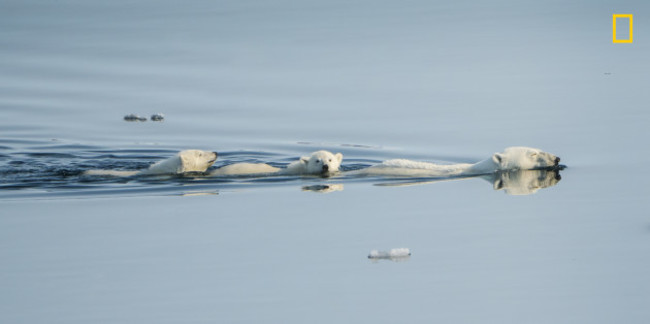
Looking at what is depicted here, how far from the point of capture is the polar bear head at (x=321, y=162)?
49.5ft

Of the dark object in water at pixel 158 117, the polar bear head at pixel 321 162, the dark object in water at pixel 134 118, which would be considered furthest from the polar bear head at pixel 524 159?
the dark object in water at pixel 134 118

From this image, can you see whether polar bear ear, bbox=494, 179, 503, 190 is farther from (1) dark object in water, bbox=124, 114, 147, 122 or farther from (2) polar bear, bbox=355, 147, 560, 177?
(1) dark object in water, bbox=124, 114, 147, 122

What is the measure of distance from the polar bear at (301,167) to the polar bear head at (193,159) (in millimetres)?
219

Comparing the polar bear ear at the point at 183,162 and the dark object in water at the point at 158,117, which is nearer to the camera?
the polar bear ear at the point at 183,162

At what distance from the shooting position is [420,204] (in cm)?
1312

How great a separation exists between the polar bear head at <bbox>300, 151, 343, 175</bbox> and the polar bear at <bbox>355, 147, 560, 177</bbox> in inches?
13.1

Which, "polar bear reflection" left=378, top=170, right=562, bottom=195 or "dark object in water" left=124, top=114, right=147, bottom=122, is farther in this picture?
"dark object in water" left=124, top=114, right=147, bottom=122

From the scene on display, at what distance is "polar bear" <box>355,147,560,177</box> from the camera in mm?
14938

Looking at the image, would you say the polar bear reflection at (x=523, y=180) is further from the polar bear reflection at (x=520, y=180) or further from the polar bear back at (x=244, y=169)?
the polar bear back at (x=244, y=169)

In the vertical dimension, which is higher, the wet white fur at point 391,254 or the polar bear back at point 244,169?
the polar bear back at point 244,169

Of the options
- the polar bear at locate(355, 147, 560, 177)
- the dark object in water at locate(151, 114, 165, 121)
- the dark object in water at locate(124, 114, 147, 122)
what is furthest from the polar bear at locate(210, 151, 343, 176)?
the dark object in water at locate(124, 114, 147, 122)

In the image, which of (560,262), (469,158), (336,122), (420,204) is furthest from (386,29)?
(560,262)

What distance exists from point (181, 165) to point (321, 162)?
1.82m

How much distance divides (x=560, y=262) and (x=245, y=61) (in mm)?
15455
